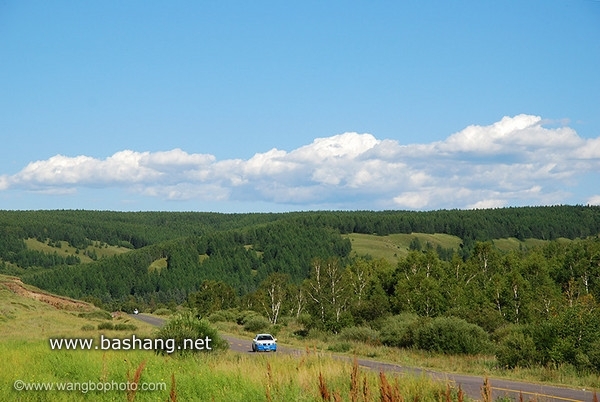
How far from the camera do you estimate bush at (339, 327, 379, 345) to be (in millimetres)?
48519

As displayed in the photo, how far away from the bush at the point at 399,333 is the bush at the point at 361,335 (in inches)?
37.5

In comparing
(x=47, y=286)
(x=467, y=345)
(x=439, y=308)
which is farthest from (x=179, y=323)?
(x=47, y=286)

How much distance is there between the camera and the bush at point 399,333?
41969mm

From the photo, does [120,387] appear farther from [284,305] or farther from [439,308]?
[284,305]

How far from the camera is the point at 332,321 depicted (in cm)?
5891

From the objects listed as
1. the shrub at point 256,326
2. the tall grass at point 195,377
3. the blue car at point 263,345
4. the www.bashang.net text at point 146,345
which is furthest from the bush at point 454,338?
the shrub at point 256,326

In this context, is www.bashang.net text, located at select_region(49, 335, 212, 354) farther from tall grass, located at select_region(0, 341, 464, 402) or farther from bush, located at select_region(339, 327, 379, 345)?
bush, located at select_region(339, 327, 379, 345)

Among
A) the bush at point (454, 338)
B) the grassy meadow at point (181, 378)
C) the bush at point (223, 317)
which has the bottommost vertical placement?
the bush at point (223, 317)

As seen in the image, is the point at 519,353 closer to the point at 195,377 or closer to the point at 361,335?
the point at 195,377

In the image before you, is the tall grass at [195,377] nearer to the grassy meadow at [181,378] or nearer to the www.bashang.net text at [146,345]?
the grassy meadow at [181,378]

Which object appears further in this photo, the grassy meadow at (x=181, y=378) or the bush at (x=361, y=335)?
the bush at (x=361, y=335)

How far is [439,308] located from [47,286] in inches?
6157

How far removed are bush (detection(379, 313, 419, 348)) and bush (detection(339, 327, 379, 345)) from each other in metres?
0.95

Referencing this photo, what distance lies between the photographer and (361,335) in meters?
50.2
